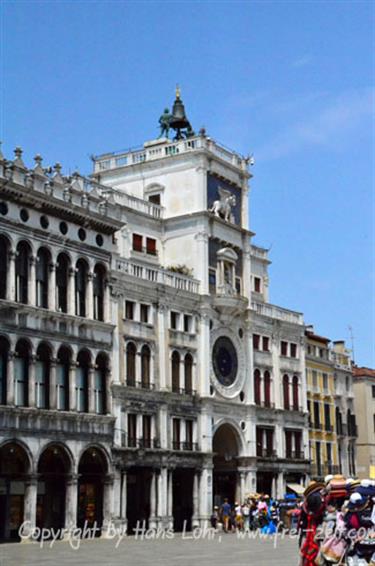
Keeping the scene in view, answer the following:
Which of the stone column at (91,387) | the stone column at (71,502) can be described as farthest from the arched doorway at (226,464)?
the stone column at (71,502)

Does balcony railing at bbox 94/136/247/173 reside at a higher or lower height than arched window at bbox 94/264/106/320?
higher

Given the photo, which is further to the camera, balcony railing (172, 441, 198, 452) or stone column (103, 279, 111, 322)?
balcony railing (172, 441, 198, 452)

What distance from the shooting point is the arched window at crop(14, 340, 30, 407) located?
135 ft

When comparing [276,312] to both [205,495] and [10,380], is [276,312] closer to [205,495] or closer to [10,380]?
[205,495]

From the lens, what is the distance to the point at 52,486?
43.3 meters

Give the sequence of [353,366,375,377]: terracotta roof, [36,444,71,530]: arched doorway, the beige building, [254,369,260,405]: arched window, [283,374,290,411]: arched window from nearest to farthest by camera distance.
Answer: [36,444,71,530]: arched doorway, [254,369,260,405]: arched window, [283,374,290,411]: arched window, the beige building, [353,366,375,377]: terracotta roof

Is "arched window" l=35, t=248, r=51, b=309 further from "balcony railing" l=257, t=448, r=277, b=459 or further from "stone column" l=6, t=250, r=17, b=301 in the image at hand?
"balcony railing" l=257, t=448, r=277, b=459

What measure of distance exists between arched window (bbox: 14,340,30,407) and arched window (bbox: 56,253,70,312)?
9.90ft

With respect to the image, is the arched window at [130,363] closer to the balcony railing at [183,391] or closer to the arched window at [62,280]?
the balcony railing at [183,391]

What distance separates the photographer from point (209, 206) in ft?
186

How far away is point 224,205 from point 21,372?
812 inches

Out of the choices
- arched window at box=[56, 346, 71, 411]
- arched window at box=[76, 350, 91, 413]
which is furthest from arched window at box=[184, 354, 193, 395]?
arched window at box=[56, 346, 71, 411]

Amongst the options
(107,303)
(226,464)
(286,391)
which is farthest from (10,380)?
(286,391)

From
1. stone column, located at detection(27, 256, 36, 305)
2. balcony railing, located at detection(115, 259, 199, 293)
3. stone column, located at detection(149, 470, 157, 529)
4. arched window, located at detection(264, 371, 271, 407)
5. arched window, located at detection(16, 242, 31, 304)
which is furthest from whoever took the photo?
arched window, located at detection(264, 371, 271, 407)
